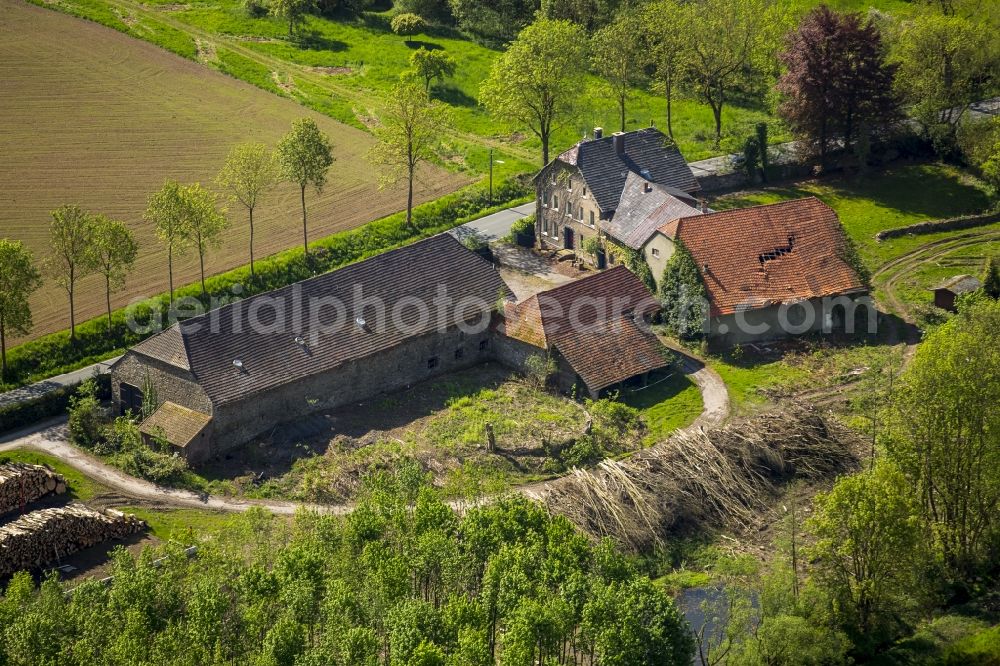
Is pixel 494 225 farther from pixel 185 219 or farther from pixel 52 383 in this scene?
pixel 52 383

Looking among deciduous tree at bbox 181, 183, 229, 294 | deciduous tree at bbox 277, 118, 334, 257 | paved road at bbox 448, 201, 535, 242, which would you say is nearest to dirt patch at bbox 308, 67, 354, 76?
paved road at bbox 448, 201, 535, 242

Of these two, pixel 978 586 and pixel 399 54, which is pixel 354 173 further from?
pixel 978 586

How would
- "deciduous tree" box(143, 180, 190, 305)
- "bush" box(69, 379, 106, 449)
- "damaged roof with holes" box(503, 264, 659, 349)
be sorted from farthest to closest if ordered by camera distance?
"deciduous tree" box(143, 180, 190, 305) < "damaged roof with holes" box(503, 264, 659, 349) < "bush" box(69, 379, 106, 449)

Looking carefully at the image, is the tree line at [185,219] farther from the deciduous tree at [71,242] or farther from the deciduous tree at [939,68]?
the deciduous tree at [939,68]

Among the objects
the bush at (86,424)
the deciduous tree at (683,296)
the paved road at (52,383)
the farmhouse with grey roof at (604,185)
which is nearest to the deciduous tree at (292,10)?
the farmhouse with grey roof at (604,185)

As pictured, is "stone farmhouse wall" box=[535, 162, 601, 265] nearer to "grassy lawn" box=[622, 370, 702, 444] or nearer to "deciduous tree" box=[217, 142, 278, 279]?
"grassy lawn" box=[622, 370, 702, 444]

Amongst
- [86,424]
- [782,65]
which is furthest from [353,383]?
[782,65]
